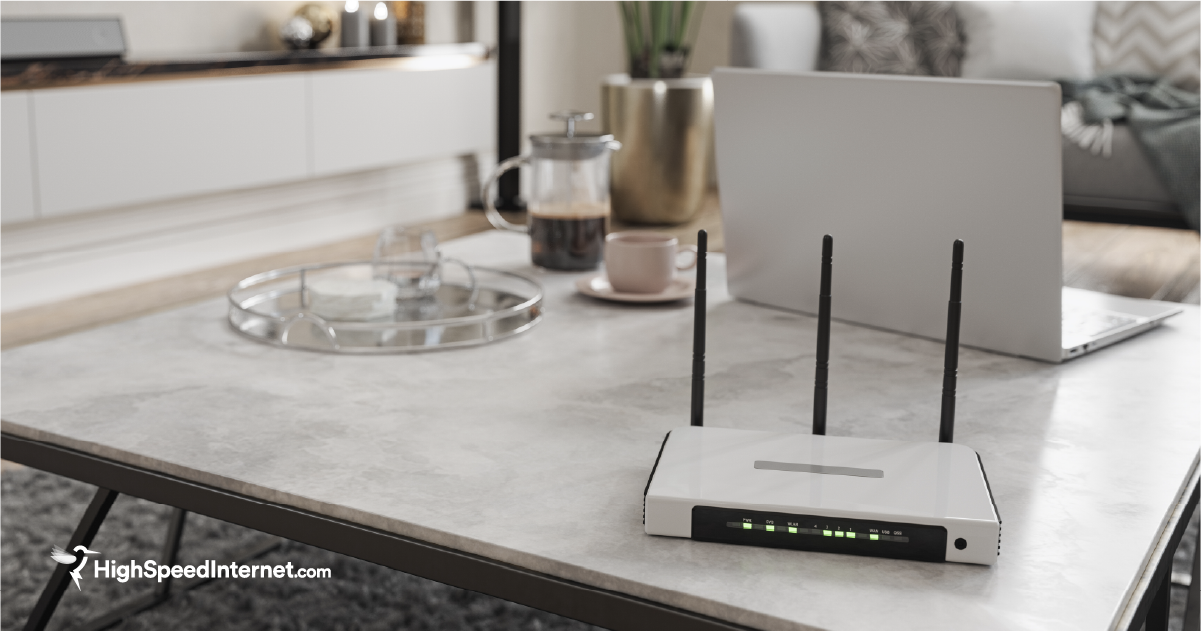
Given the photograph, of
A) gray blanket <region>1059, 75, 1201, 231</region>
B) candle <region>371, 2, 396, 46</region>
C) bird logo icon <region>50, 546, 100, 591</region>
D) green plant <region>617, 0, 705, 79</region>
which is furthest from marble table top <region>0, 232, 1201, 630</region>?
green plant <region>617, 0, 705, 79</region>

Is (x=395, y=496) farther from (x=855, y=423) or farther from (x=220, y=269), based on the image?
(x=220, y=269)

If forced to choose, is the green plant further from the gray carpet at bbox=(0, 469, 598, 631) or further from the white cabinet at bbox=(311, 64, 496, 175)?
the gray carpet at bbox=(0, 469, 598, 631)

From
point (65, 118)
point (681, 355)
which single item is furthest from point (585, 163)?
point (65, 118)

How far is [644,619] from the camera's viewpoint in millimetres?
559

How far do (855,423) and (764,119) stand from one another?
378 mm

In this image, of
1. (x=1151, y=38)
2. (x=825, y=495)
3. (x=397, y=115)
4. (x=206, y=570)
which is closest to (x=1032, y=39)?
(x=1151, y=38)

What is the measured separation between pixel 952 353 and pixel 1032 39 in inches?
112

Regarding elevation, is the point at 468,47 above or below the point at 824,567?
above

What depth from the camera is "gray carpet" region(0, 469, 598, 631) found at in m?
1.17

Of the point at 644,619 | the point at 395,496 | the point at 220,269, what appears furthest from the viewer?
the point at 220,269

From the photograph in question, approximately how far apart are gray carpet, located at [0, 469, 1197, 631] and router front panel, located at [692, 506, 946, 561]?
0.62 m

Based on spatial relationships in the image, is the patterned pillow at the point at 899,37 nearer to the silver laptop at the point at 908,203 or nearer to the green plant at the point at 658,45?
the green plant at the point at 658,45

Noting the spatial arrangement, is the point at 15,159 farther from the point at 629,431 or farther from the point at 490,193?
the point at 629,431

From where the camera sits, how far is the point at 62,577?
90 centimetres
